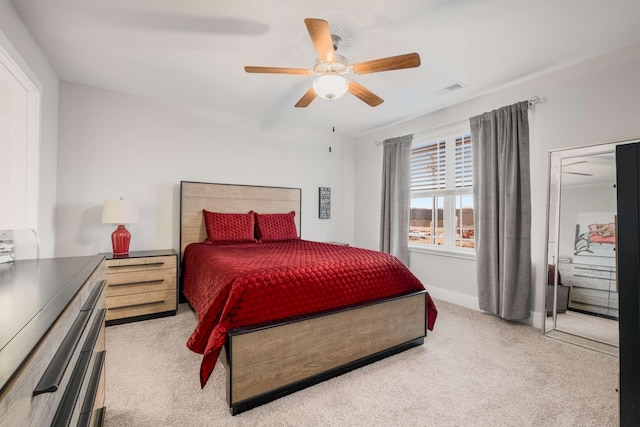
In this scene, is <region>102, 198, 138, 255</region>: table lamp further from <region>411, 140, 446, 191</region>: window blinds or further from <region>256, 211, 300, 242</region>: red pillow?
<region>411, 140, 446, 191</region>: window blinds

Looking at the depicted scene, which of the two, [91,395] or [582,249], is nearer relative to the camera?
[91,395]

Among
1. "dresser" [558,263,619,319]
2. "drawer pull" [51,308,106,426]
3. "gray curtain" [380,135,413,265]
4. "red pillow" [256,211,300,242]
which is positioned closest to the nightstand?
"red pillow" [256,211,300,242]

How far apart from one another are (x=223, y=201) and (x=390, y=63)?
2663 millimetres

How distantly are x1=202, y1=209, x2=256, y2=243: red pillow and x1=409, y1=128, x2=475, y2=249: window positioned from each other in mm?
2259

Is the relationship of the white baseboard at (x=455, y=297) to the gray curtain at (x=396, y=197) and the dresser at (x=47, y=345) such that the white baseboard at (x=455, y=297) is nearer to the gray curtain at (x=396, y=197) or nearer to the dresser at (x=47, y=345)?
the gray curtain at (x=396, y=197)

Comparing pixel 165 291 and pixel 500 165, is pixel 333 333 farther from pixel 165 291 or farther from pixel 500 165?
pixel 500 165

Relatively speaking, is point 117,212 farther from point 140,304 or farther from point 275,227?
point 275,227

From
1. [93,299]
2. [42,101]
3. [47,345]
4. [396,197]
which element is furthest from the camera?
[396,197]

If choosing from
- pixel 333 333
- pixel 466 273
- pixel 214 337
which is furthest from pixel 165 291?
pixel 466 273

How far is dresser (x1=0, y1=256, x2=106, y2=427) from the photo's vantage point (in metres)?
0.49

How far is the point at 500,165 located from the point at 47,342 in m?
3.51

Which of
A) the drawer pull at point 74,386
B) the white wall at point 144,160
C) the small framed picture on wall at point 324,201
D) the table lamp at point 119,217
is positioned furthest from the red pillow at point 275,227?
the drawer pull at point 74,386

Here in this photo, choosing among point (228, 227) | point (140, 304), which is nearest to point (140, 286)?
point (140, 304)

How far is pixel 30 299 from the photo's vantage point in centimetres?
83
